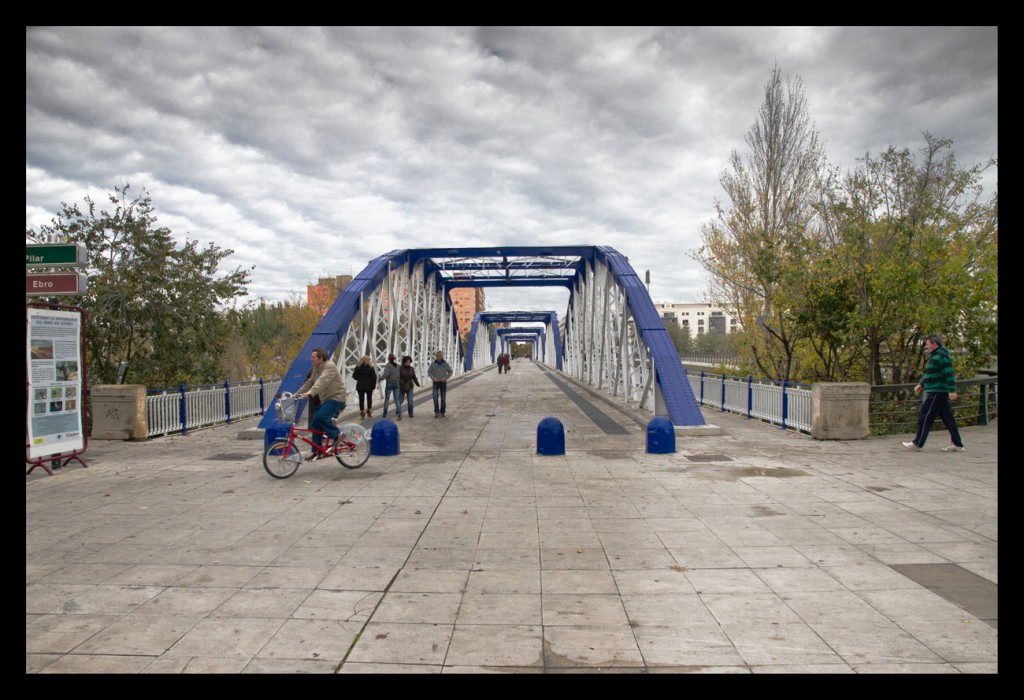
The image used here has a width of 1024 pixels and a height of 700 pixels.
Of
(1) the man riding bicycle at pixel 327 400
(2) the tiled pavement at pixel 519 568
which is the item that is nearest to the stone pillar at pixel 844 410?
(2) the tiled pavement at pixel 519 568

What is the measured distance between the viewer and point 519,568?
4918mm

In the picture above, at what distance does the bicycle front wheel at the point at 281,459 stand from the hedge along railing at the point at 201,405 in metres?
5.77

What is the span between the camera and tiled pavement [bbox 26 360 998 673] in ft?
11.5

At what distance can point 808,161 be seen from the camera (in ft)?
78.4

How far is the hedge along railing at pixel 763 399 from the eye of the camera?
1288 centimetres

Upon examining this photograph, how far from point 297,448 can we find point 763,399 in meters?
11.3

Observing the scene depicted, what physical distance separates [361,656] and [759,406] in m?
13.9

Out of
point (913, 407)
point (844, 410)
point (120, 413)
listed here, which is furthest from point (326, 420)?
point (913, 407)

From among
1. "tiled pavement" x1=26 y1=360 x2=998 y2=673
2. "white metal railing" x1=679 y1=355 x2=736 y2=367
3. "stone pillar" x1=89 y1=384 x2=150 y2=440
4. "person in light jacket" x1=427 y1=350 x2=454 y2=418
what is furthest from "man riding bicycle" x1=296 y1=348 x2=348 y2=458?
"white metal railing" x1=679 y1=355 x2=736 y2=367

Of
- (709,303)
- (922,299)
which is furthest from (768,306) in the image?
(922,299)

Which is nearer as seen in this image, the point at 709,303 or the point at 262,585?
the point at 262,585

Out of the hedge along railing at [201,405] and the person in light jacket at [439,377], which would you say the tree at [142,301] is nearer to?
the hedge along railing at [201,405]

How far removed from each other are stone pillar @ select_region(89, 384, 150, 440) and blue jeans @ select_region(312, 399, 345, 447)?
5.72 m
